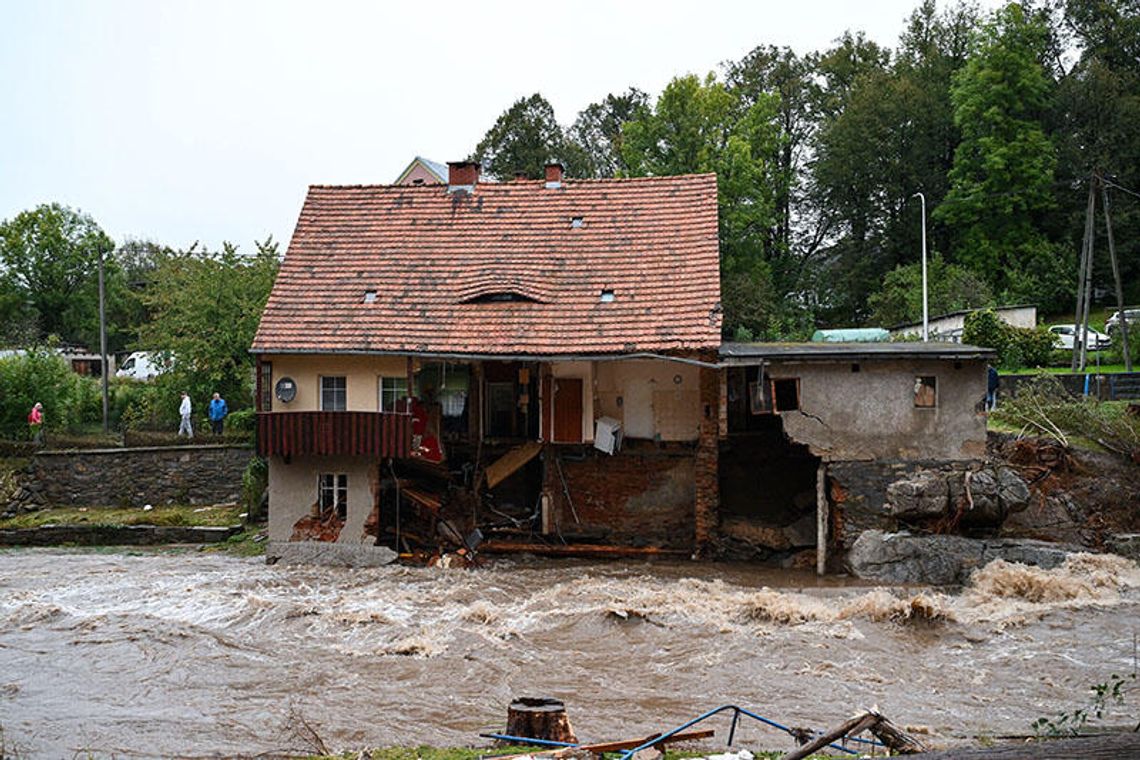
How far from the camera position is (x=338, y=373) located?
82.4 feet

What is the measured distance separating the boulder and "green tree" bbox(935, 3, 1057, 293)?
945 inches

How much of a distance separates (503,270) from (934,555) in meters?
10.8

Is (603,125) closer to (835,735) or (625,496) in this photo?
(625,496)

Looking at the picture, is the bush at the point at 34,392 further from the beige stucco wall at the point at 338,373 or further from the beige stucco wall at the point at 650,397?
the beige stucco wall at the point at 650,397

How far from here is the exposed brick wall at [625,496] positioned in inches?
1008

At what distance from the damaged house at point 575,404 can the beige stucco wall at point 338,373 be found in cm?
4

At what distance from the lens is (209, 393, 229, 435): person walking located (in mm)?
31583

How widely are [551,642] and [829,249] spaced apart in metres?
34.7

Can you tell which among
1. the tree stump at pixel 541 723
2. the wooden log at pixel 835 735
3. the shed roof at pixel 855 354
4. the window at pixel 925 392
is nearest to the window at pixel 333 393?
the shed roof at pixel 855 354

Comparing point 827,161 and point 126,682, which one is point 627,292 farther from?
point 827,161


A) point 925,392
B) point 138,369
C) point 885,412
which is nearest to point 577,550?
point 885,412

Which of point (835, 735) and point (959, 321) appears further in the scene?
point (959, 321)

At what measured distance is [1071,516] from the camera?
23.4 m

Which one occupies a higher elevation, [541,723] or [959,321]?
[959,321]
